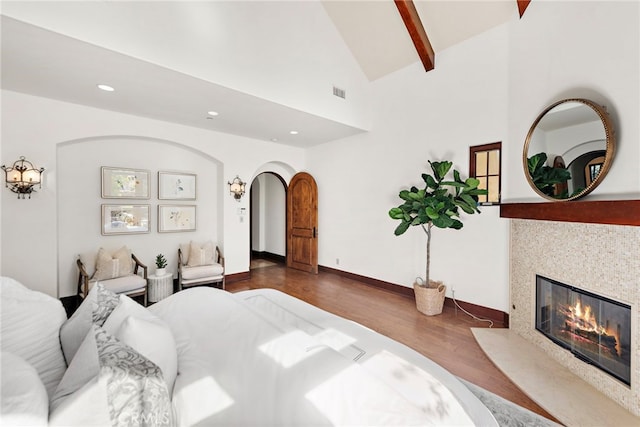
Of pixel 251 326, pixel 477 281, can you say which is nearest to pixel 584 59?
pixel 477 281

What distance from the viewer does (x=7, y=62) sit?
2.52 m

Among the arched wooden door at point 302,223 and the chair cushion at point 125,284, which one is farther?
the arched wooden door at point 302,223

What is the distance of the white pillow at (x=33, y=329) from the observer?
1.09 m

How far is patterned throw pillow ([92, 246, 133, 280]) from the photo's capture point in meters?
3.61

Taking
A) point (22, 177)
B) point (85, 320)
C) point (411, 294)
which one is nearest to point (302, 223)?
point (411, 294)

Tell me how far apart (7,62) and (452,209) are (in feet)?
16.0

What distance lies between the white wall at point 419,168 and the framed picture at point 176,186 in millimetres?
2573

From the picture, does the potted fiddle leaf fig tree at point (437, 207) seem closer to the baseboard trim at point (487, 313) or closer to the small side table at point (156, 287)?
the baseboard trim at point (487, 313)

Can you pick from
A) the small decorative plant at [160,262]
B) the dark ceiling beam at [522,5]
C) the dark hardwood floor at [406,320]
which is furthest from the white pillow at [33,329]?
the dark ceiling beam at [522,5]

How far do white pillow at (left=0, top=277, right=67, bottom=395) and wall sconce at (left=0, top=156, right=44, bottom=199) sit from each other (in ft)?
8.08

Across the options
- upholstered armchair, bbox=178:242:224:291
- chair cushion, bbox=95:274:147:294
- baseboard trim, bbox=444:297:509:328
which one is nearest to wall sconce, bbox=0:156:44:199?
chair cushion, bbox=95:274:147:294

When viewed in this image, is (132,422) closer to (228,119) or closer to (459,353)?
(459,353)

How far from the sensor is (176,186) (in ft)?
15.3

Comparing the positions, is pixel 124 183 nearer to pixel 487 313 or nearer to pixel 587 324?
pixel 487 313
